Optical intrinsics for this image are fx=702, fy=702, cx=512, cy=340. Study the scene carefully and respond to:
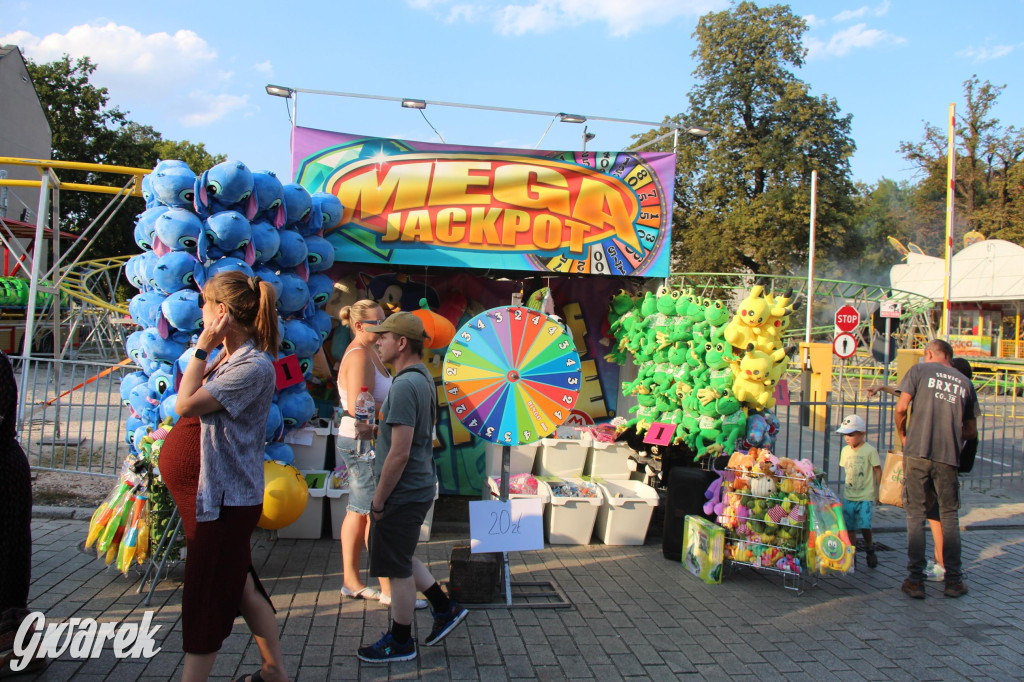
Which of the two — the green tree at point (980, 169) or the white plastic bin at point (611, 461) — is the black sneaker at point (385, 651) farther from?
the green tree at point (980, 169)

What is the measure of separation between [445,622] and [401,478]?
1015mm

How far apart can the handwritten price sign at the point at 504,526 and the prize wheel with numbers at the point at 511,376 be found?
442 millimetres

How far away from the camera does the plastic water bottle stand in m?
4.42

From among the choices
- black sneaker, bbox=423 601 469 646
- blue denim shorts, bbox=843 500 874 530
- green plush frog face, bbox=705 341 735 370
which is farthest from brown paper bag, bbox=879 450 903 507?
black sneaker, bbox=423 601 469 646

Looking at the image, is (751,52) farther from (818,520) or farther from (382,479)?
(382,479)

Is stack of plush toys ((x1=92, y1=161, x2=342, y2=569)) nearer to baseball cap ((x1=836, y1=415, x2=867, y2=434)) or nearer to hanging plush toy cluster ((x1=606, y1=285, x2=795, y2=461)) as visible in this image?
hanging plush toy cluster ((x1=606, y1=285, x2=795, y2=461))

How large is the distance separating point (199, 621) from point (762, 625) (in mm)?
3509

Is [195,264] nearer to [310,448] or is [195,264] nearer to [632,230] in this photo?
[310,448]

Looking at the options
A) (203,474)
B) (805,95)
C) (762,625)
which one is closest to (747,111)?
(805,95)

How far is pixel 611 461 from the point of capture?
6922 millimetres

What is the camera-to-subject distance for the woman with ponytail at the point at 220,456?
290cm

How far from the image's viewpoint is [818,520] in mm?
5305

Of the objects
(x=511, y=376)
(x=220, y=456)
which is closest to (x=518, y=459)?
(x=511, y=376)

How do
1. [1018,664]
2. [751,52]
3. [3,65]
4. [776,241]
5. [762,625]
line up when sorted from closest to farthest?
[1018,664] → [762,625] → [3,65] → [776,241] → [751,52]
